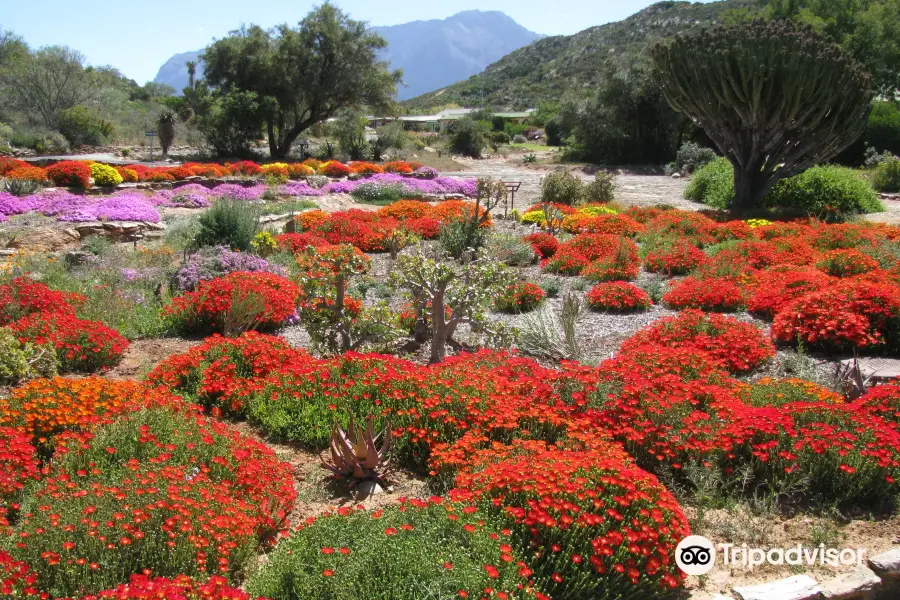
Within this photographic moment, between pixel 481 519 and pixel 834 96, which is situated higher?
pixel 834 96

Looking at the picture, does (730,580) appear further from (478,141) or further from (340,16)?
(478,141)

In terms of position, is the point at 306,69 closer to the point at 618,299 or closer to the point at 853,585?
the point at 618,299

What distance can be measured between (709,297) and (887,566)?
5661 mm

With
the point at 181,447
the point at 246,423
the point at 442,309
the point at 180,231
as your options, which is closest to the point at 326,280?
the point at 442,309

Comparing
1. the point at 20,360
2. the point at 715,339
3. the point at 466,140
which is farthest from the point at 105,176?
the point at 466,140

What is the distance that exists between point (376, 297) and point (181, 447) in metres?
5.73

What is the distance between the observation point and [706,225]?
14148 millimetres

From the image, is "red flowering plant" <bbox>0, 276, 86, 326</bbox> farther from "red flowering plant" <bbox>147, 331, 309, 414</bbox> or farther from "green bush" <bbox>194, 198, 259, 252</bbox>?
"green bush" <bbox>194, 198, 259, 252</bbox>

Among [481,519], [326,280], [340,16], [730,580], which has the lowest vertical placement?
[730,580]

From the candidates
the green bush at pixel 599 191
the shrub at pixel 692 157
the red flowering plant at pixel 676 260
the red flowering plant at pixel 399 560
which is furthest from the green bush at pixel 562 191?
the red flowering plant at pixel 399 560

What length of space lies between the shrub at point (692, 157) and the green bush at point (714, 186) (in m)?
8.19

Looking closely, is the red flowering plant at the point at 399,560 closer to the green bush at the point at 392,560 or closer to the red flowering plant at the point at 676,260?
the green bush at the point at 392,560

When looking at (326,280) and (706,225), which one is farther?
(706,225)

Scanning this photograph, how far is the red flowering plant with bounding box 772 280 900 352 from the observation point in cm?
707
